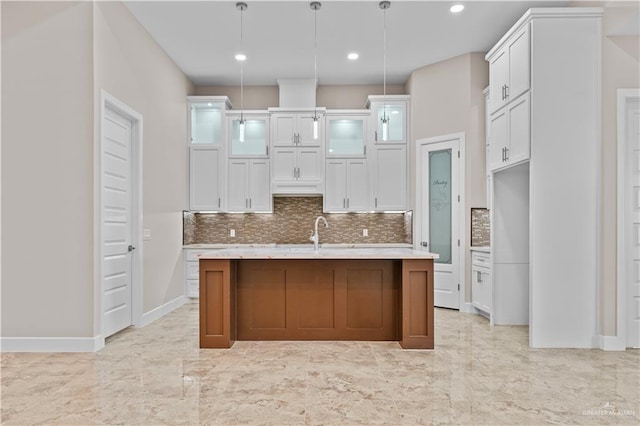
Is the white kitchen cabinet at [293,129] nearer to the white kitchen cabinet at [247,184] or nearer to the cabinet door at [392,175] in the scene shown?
the white kitchen cabinet at [247,184]

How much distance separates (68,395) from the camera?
2.82 m

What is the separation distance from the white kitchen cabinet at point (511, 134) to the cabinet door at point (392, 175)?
6.34ft

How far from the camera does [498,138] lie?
4699mm

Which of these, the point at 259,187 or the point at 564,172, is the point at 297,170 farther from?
the point at 564,172

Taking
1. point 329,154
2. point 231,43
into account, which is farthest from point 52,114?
point 329,154

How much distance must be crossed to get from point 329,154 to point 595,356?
14.7 feet

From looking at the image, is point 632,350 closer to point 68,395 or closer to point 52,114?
point 68,395

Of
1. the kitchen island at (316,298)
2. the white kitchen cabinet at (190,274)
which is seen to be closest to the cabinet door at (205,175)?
the white kitchen cabinet at (190,274)

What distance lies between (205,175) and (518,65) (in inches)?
189

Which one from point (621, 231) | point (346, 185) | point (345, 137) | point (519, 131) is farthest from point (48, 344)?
point (621, 231)

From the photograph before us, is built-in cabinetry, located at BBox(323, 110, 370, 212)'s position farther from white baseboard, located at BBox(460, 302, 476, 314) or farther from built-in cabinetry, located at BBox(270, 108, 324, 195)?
Answer: white baseboard, located at BBox(460, 302, 476, 314)

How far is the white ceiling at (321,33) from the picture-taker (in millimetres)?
4656

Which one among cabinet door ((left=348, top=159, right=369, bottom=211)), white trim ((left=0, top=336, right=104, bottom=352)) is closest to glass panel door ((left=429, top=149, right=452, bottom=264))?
cabinet door ((left=348, top=159, right=369, bottom=211))

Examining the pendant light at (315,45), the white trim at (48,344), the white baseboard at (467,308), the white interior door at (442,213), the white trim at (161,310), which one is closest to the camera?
the white trim at (48,344)
